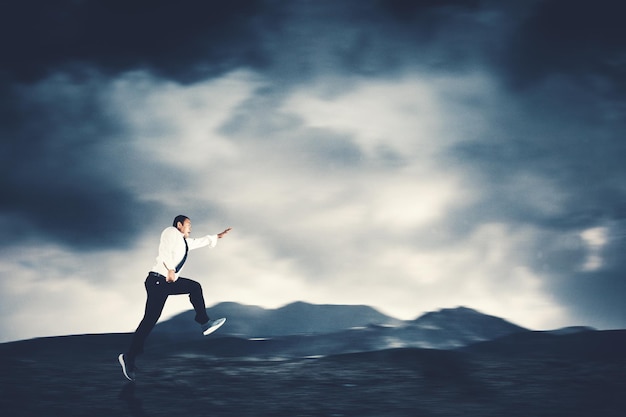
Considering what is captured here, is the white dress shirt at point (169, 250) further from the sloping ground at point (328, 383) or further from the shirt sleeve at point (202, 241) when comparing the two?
the sloping ground at point (328, 383)

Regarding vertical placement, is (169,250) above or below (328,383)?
above

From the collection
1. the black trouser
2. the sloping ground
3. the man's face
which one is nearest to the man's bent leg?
the black trouser

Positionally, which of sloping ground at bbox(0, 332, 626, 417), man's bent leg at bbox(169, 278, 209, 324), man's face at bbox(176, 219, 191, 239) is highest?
man's face at bbox(176, 219, 191, 239)

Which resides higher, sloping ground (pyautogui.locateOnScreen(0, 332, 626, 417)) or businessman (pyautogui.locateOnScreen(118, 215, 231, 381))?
businessman (pyautogui.locateOnScreen(118, 215, 231, 381))

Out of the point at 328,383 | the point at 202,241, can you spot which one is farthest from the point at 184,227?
the point at 328,383

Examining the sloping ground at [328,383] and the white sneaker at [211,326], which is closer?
the sloping ground at [328,383]

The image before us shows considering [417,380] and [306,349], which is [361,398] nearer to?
[417,380]

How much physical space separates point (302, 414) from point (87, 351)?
5.80 m

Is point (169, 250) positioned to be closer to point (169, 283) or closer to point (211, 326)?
point (169, 283)

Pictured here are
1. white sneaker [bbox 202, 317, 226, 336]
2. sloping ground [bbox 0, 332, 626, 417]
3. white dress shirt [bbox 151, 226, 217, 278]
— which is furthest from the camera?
white sneaker [bbox 202, 317, 226, 336]

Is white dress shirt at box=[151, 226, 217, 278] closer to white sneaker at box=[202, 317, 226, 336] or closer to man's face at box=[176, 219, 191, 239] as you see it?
man's face at box=[176, 219, 191, 239]

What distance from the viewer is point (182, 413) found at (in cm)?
625

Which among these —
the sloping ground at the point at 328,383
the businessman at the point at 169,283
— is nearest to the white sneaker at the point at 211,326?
the businessman at the point at 169,283

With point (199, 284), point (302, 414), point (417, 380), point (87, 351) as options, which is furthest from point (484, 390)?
point (87, 351)
